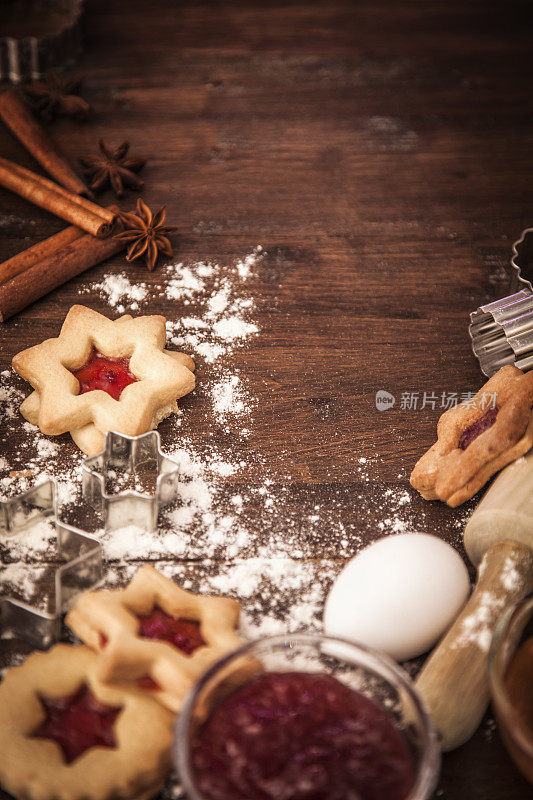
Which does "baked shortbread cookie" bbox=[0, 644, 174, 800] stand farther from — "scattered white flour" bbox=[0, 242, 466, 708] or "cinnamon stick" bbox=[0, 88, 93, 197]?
"cinnamon stick" bbox=[0, 88, 93, 197]

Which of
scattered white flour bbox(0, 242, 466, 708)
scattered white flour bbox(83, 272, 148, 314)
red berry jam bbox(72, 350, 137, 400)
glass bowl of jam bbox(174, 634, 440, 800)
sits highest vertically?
glass bowl of jam bbox(174, 634, 440, 800)

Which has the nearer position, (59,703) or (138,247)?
(59,703)

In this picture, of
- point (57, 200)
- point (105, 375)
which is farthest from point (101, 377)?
point (57, 200)

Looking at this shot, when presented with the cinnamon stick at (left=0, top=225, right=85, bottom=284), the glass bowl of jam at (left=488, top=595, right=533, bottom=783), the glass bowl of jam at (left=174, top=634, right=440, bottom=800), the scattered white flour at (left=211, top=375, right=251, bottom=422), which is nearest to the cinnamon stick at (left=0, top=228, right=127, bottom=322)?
the cinnamon stick at (left=0, top=225, right=85, bottom=284)

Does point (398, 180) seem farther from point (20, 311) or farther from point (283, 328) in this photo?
point (20, 311)

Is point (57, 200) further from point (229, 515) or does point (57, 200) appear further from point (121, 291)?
point (229, 515)

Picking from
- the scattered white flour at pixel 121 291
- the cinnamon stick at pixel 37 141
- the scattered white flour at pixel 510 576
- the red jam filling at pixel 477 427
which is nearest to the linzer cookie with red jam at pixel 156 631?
the scattered white flour at pixel 510 576

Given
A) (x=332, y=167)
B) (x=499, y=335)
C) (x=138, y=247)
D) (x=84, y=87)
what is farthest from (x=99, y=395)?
(x=84, y=87)
